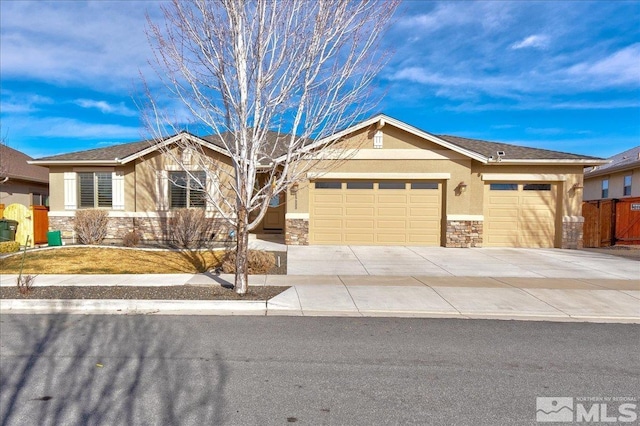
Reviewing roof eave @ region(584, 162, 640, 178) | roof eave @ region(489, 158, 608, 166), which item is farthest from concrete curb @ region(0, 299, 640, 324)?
roof eave @ region(584, 162, 640, 178)

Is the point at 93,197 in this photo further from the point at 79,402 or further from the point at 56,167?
the point at 79,402

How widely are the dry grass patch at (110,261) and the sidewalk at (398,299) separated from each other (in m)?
0.91

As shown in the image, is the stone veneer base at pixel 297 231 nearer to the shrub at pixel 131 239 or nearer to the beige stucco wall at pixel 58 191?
the shrub at pixel 131 239

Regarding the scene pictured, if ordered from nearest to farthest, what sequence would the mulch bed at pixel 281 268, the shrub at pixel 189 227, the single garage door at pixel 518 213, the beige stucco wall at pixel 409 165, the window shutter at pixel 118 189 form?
1. the mulch bed at pixel 281 268
2. the shrub at pixel 189 227
3. the beige stucco wall at pixel 409 165
4. the single garage door at pixel 518 213
5. the window shutter at pixel 118 189

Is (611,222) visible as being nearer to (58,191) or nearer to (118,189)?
(118,189)

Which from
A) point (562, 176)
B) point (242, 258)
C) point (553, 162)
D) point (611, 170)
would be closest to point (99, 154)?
point (242, 258)

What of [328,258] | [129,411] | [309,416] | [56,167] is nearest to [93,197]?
[56,167]

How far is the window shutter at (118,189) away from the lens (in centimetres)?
1560

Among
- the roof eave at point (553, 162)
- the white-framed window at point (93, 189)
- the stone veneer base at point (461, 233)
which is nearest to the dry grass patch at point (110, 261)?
the white-framed window at point (93, 189)

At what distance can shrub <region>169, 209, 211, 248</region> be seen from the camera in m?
14.1

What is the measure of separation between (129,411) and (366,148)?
12.6 meters

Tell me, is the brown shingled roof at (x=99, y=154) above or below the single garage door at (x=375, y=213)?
above

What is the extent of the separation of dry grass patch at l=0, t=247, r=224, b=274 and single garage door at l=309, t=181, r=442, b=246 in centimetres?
453

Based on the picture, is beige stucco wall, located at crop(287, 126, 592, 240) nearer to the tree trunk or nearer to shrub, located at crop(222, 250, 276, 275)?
shrub, located at crop(222, 250, 276, 275)
